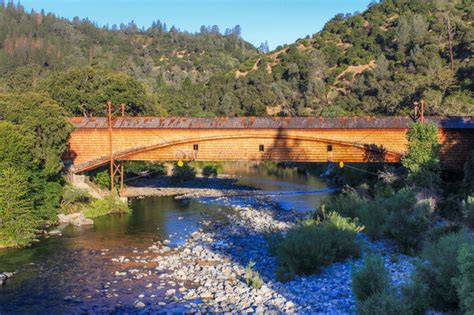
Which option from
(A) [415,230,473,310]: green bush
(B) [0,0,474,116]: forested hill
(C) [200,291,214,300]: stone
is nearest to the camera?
(A) [415,230,473,310]: green bush

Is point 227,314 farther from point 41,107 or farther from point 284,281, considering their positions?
point 41,107

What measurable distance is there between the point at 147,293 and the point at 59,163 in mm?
11149

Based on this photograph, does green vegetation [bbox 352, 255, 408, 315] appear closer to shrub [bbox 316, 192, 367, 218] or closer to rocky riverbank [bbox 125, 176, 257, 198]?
shrub [bbox 316, 192, 367, 218]

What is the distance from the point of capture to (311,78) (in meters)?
64.7

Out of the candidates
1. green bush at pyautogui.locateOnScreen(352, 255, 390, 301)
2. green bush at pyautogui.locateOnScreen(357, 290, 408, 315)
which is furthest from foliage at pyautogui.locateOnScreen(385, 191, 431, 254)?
green bush at pyautogui.locateOnScreen(357, 290, 408, 315)

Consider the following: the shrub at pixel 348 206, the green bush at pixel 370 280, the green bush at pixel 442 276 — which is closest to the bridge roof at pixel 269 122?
the shrub at pixel 348 206

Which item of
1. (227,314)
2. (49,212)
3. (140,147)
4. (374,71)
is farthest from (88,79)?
(374,71)

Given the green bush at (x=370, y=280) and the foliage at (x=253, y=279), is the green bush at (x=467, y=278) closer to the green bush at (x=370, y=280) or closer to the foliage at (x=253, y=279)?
the green bush at (x=370, y=280)

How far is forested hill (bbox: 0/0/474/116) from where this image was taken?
37875mm

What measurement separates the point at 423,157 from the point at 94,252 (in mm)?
14587

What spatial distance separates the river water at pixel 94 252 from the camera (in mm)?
13141

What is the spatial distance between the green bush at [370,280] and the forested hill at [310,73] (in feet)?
Result: 85.3

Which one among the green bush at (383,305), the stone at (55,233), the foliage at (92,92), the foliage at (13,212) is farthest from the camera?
the foliage at (92,92)

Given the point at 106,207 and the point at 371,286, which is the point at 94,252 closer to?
the point at 106,207
